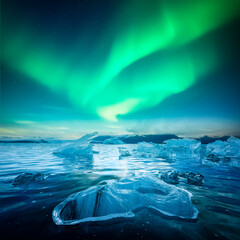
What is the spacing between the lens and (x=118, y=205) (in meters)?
4.43

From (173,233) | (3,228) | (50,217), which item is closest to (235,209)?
(173,233)

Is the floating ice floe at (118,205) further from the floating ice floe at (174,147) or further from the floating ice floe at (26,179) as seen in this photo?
the floating ice floe at (174,147)

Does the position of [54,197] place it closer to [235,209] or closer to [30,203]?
[30,203]

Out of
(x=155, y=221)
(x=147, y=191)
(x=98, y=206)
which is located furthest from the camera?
(x=147, y=191)

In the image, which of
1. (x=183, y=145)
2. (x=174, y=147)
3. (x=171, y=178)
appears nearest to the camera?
(x=171, y=178)

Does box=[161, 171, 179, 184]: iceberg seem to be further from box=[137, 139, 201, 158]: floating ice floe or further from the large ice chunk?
the large ice chunk

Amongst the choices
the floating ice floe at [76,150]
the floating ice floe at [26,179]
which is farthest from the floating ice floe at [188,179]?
the floating ice floe at [76,150]

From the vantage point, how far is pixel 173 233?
10.8ft

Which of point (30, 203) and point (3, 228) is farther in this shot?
point (30, 203)

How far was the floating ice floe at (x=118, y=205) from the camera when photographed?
396 cm

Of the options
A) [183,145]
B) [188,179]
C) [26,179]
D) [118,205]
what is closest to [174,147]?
[183,145]

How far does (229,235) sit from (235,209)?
6.27 ft

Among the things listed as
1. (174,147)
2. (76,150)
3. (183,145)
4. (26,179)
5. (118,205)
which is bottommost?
(118,205)

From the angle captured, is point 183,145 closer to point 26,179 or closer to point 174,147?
point 174,147
